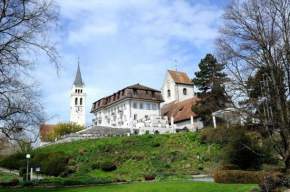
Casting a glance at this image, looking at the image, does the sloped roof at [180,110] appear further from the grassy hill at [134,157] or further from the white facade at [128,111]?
the grassy hill at [134,157]

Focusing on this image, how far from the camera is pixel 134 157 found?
31703mm

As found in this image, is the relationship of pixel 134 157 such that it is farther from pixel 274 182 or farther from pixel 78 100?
pixel 78 100

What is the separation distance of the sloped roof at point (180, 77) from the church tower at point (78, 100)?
4384 centimetres

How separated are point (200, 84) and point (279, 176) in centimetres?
2726

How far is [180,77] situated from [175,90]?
4.54 m

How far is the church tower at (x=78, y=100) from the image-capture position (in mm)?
99825

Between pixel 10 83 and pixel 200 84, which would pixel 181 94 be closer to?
pixel 200 84

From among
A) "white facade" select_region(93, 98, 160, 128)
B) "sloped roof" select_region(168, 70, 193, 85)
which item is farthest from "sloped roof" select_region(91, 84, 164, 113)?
"sloped roof" select_region(168, 70, 193, 85)

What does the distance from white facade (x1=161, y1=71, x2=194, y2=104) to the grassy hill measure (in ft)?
93.5

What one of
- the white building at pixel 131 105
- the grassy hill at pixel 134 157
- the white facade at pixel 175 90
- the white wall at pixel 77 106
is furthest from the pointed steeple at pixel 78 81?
the grassy hill at pixel 134 157

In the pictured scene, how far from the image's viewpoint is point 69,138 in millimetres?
41406

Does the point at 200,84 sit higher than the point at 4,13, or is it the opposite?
the point at 200,84

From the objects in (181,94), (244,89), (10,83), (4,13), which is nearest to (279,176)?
(244,89)

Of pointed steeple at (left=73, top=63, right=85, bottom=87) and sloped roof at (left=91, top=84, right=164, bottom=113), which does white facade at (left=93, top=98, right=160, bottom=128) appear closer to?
sloped roof at (left=91, top=84, right=164, bottom=113)
